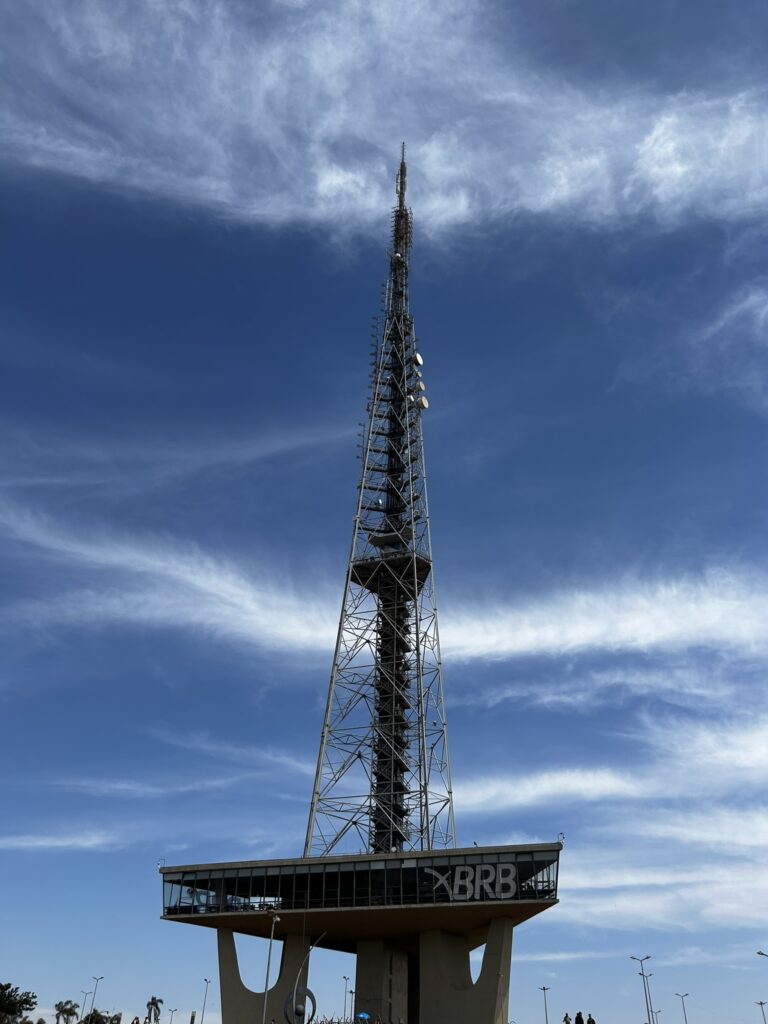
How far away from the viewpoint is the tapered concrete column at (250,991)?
2832 inches

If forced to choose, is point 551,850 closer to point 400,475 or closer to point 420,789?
point 420,789

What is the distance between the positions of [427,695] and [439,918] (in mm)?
20480

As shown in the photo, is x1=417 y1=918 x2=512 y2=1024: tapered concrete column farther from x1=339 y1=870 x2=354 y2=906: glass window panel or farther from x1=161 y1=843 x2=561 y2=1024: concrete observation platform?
x1=339 y1=870 x2=354 y2=906: glass window panel

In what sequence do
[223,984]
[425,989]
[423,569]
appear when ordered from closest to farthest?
[425,989] → [223,984] → [423,569]

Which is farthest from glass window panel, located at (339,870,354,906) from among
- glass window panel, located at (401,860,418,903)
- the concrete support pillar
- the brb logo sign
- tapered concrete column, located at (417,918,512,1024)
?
the concrete support pillar

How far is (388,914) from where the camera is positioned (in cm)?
6956

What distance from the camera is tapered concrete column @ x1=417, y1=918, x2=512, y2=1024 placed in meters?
65.7

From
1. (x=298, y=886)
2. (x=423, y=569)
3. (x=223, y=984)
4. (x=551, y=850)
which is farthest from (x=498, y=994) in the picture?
(x=423, y=569)

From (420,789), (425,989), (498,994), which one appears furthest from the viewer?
(420,789)

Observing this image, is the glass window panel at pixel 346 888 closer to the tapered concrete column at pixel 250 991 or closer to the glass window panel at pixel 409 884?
the glass window panel at pixel 409 884

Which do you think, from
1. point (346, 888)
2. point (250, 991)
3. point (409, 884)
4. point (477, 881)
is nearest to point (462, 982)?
point (409, 884)

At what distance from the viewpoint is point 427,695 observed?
84938mm

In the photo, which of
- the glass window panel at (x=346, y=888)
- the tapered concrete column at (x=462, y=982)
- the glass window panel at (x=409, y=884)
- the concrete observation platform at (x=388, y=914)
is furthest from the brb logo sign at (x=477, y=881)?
the glass window panel at (x=346, y=888)

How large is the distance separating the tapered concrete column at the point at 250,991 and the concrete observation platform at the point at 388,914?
80mm
